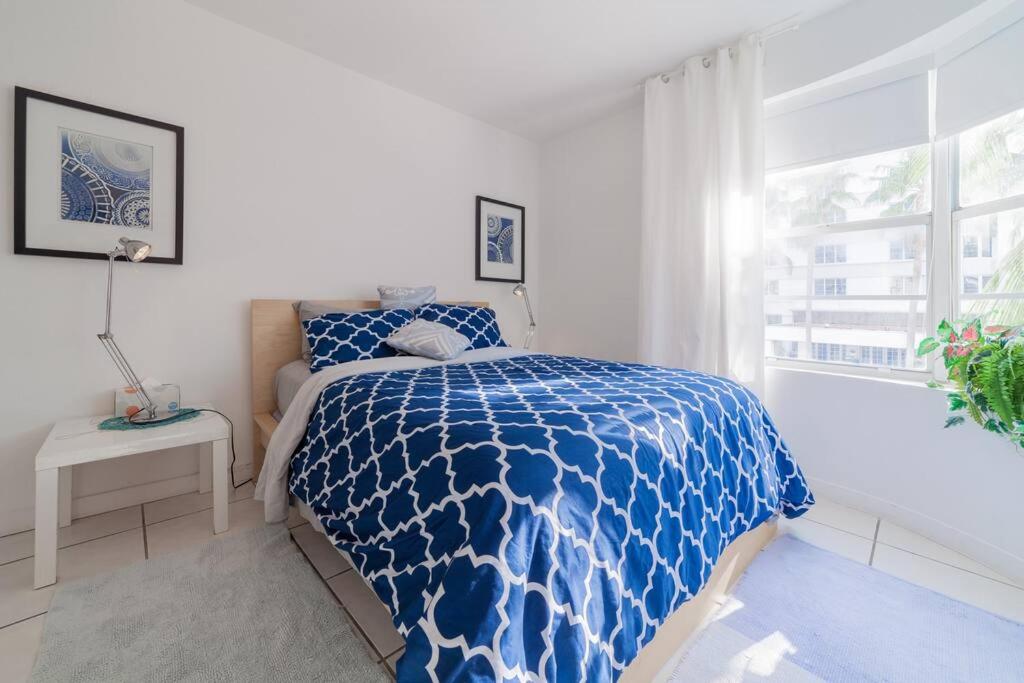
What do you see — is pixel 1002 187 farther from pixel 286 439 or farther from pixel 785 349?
pixel 286 439

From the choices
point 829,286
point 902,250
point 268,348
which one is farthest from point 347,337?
point 902,250

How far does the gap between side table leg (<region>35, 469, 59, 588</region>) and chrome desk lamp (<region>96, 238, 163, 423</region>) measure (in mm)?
384

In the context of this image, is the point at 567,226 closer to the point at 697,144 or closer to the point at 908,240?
the point at 697,144

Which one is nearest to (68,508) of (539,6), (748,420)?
(748,420)

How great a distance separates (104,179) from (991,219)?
3.99 meters

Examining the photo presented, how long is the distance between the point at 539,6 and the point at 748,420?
2195 mm

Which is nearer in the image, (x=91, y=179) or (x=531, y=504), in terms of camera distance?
(x=531, y=504)

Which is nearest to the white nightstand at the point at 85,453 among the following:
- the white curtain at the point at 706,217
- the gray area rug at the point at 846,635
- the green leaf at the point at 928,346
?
the gray area rug at the point at 846,635

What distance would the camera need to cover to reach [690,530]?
4.16 feet

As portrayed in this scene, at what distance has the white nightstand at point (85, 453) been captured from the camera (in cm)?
151

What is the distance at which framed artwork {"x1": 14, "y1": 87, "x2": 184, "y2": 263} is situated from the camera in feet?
6.05

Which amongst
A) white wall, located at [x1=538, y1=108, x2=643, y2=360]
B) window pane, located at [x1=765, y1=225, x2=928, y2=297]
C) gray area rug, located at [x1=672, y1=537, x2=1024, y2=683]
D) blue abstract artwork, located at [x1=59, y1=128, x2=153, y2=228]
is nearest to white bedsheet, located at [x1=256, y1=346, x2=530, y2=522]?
blue abstract artwork, located at [x1=59, y1=128, x2=153, y2=228]

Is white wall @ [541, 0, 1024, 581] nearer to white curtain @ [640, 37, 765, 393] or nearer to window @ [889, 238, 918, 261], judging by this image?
white curtain @ [640, 37, 765, 393]

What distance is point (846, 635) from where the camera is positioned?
1.39 metres
